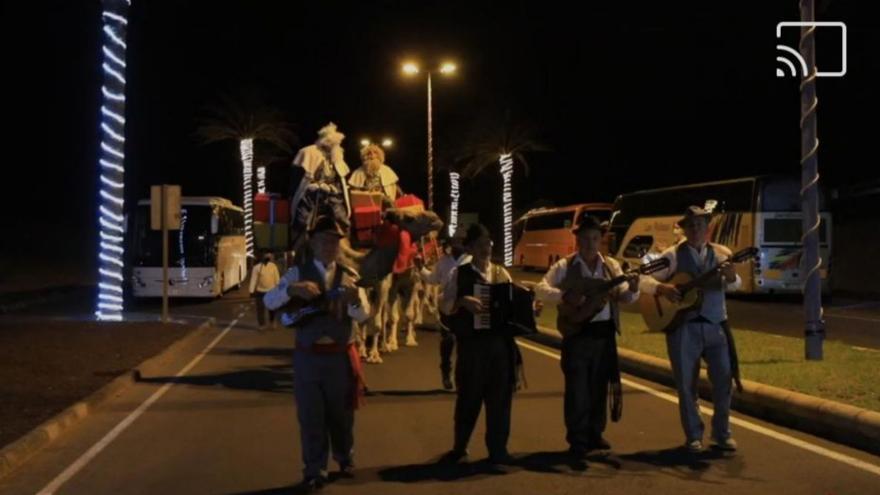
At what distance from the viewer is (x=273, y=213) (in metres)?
14.8

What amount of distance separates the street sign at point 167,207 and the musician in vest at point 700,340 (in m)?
14.1

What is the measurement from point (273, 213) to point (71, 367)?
3.71 meters

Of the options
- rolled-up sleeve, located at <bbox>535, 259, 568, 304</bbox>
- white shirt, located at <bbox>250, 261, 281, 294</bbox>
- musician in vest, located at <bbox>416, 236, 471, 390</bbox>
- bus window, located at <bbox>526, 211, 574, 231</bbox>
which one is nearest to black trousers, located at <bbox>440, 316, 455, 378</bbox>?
musician in vest, located at <bbox>416, 236, 471, 390</bbox>

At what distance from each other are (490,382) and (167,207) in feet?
46.2

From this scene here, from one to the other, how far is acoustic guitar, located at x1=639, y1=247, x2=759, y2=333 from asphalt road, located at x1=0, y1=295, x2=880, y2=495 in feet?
3.71

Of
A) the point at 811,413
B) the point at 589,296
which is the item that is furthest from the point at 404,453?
the point at 811,413

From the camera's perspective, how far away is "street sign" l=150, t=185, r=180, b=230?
2008 centimetres

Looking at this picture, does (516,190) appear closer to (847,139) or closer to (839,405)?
(847,139)

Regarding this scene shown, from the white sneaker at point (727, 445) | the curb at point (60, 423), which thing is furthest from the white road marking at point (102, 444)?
the white sneaker at point (727, 445)

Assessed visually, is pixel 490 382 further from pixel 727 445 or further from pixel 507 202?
pixel 507 202

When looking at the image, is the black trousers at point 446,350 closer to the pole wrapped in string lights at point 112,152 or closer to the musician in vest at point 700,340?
the musician in vest at point 700,340

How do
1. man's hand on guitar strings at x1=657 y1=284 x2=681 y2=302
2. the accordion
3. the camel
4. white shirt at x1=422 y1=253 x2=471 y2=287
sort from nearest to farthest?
the accordion
man's hand on guitar strings at x1=657 y1=284 x2=681 y2=302
the camel
white shirt at x1=422 y1=253 x2=471 y2=287

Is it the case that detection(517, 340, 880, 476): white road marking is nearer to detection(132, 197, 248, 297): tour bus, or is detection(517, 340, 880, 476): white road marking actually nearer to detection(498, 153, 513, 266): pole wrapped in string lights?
detection(132, 197, 248, 297): tour bus

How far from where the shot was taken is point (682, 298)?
313 inches
